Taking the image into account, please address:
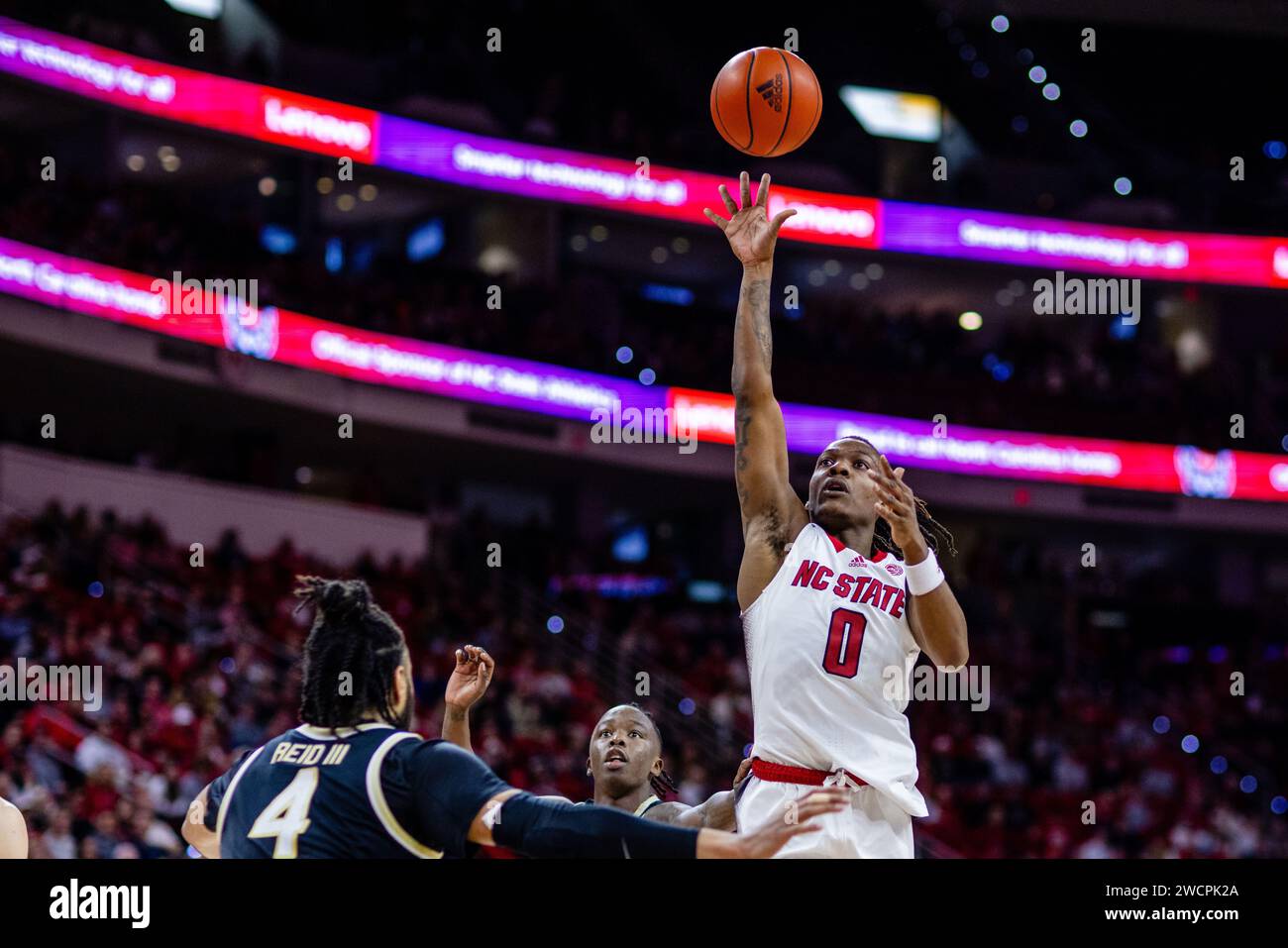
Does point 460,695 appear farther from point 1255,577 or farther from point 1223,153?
point 1223,153

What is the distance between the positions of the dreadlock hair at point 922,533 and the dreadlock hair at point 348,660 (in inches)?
75.0

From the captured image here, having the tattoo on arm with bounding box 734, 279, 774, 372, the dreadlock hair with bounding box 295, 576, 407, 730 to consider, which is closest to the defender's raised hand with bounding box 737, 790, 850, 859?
the dreadlock hair with bounding box 295, 576, 407, 730

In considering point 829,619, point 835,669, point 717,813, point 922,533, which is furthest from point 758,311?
point 717,813

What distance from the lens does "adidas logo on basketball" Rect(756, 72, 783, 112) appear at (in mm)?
6395

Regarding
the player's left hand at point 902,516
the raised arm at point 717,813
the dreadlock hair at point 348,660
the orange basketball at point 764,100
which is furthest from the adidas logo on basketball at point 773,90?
the dreadlock hair at point 348,660

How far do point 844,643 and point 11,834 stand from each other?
2450mm

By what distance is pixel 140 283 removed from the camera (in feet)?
62.3

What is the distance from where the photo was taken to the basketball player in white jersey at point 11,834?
431 centimetres

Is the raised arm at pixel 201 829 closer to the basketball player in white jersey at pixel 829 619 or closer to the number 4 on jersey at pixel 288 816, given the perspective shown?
the number 4 on jersey at pixel 288 816

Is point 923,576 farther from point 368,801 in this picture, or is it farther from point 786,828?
point 368,801

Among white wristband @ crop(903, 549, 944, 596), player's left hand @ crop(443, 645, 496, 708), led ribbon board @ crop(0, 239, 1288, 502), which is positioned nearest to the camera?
white wristband @ crop(903, 549, 944, 596)

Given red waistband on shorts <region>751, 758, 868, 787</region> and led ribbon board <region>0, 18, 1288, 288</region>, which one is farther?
led ribbon board <region>0, 18, 1288, 288</region>

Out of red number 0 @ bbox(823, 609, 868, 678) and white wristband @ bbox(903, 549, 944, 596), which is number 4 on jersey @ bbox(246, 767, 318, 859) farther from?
white wristband @ bbox(903, 549, 944, 596)

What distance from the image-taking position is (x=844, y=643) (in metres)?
4.61
